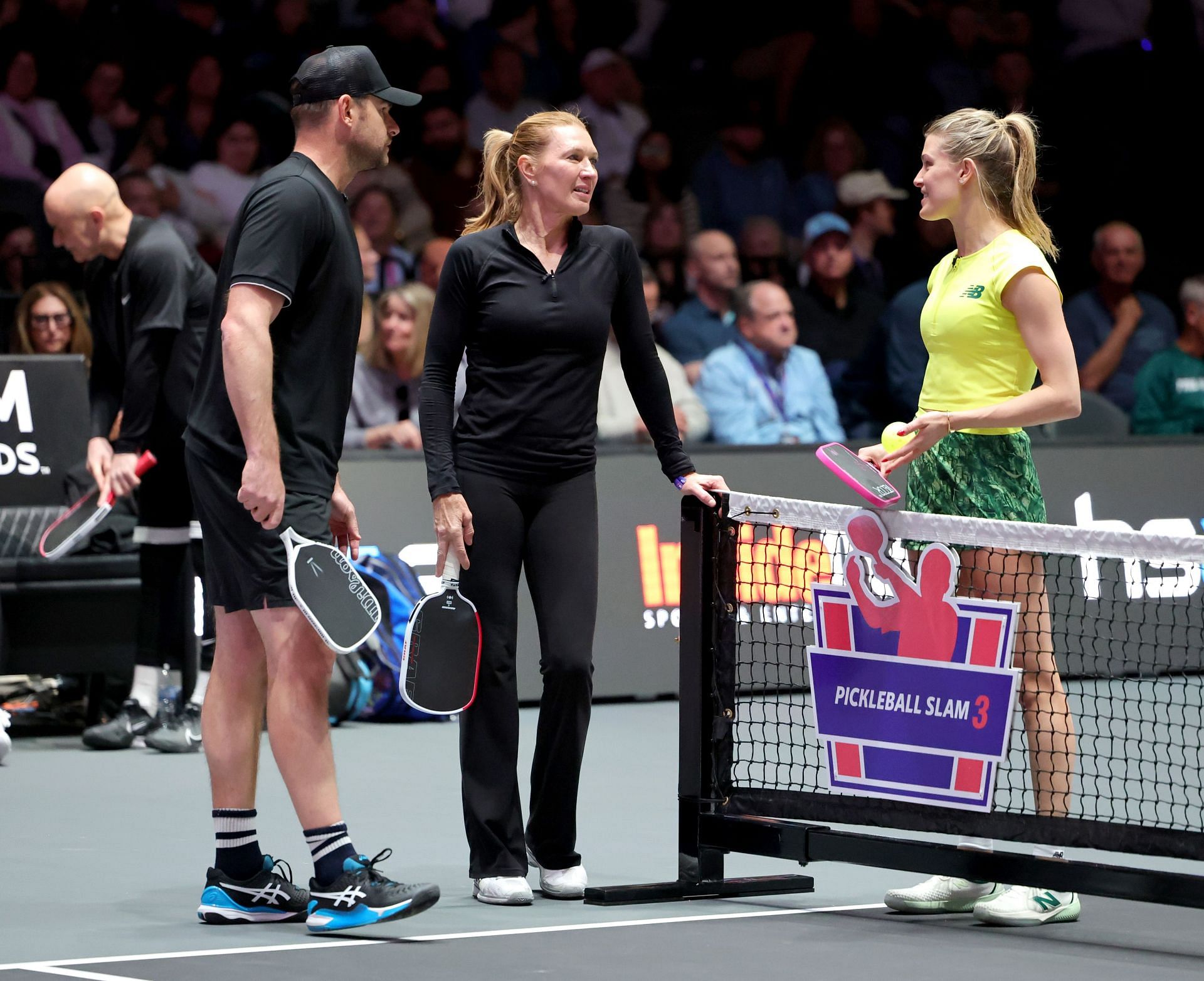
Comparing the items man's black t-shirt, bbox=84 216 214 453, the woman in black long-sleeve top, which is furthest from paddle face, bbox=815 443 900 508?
man's black t-shirt, bbox=84 216 214 453

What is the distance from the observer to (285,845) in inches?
231

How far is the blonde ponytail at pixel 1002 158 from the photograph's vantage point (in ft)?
16.6

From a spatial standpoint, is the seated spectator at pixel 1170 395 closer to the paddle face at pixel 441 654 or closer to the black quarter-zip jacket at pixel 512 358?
the black quarter-zip jacket at pixel 512 358

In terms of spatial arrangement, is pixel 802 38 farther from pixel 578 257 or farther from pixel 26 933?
pixel 26 933

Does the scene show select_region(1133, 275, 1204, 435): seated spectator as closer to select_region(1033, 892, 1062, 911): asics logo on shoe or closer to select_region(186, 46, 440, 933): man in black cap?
select_region(1033, 892, 1062, 911): asics logo on shoe

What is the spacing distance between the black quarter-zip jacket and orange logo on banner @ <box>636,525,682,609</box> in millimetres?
4224

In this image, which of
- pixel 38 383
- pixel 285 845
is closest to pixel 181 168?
pixel 38 383

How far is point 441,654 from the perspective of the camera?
5.07 meters

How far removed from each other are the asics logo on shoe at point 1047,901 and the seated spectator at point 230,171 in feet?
23.6

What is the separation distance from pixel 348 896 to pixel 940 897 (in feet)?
4.67

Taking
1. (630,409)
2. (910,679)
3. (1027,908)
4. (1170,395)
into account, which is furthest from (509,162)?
(1170,395)

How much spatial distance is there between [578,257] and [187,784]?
2749 millimetres

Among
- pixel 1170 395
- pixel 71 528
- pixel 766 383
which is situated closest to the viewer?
pixel 71 528

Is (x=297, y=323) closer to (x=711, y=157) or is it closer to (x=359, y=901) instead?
(x=359, y=901)
